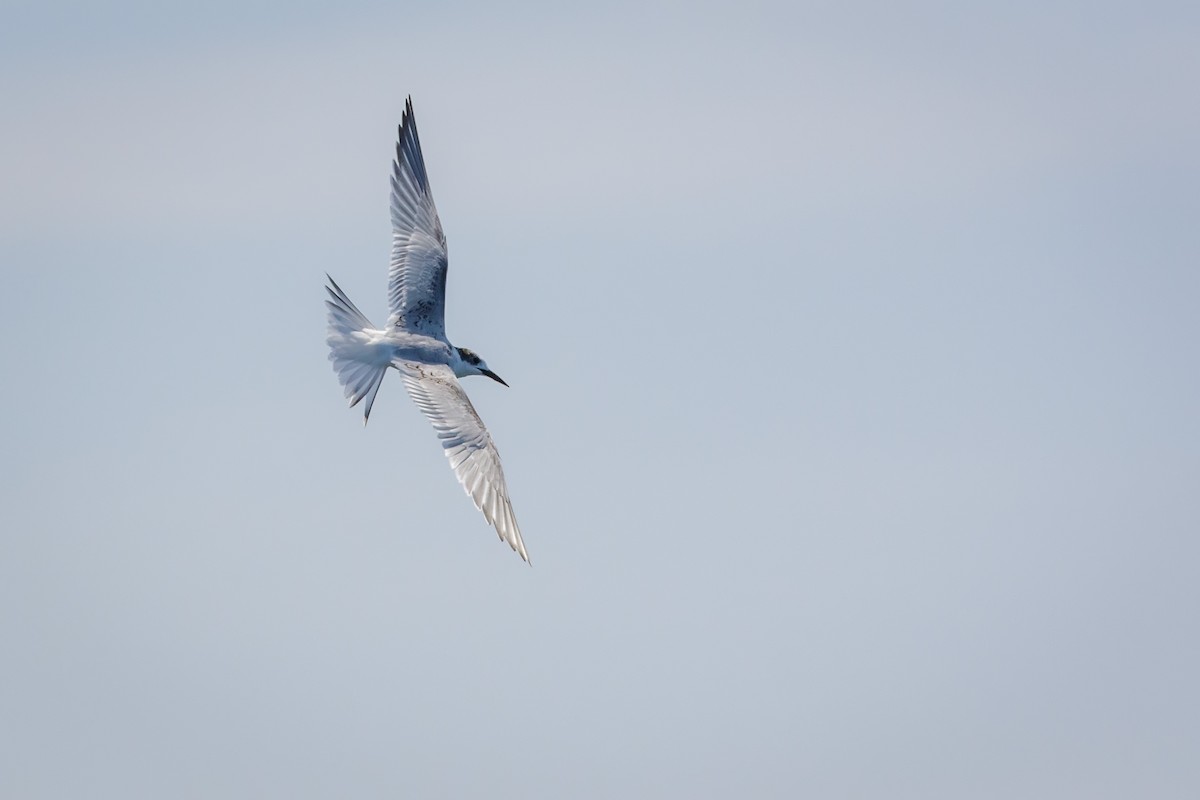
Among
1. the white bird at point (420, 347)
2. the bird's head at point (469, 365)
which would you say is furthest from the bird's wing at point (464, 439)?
the bird's head at point (469, 365)

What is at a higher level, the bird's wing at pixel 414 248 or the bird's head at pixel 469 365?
the bird's wing at pixel 414 248

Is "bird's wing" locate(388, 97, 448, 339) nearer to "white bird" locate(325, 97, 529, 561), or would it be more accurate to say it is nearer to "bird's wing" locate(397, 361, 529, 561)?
"white bird" locate(325, 97, 529, 561)

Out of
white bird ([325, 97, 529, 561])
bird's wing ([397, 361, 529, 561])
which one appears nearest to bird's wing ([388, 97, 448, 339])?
white bird ([325, 97, 529, 561])

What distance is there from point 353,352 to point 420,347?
1290 millimetres

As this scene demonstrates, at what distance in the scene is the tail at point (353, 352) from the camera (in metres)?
24.3

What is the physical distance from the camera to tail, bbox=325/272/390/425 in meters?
24.3

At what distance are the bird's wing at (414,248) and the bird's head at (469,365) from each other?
45 cm

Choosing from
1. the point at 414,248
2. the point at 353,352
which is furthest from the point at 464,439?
the point at 414,248

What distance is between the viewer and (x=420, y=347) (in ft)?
83.9

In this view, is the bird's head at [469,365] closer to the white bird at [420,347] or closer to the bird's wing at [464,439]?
the white bird at [420,347]

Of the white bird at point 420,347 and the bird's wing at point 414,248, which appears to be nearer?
the white bird at point 420,347

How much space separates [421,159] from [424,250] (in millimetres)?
1566

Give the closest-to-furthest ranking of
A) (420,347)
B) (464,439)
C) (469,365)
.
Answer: (464,439)
(420,347)
(469,365)

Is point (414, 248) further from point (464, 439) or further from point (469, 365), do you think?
point (464, 439)
